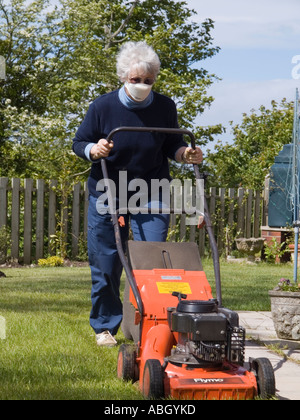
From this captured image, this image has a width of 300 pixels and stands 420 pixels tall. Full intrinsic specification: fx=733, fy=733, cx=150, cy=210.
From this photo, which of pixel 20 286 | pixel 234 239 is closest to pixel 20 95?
pixel 234 239

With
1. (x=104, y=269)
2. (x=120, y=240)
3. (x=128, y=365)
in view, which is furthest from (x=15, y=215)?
(x=128, y=365)

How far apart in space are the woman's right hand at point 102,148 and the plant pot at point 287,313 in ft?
5.80

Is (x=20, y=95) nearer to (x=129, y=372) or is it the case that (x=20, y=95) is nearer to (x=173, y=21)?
(x=173, y=21)

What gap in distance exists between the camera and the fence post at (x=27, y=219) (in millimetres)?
12000

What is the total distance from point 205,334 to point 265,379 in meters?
0.36

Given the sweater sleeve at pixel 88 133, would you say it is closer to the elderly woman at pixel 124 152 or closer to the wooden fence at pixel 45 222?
the elderly woman at pixel 124 152

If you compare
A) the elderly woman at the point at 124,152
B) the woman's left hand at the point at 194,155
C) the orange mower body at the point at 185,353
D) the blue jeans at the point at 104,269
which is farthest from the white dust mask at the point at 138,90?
the orange mower body at the point at 185,353

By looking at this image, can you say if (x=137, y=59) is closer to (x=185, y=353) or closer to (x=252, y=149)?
(x=185, y=353)

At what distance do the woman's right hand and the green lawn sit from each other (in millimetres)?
1153

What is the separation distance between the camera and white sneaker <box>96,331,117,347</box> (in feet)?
14.8

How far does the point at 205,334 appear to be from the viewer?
3146 millimetres

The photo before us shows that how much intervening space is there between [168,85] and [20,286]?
26.7ft

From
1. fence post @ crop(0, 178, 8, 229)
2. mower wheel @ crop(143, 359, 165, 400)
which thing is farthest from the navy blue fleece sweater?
fence post @ crop(0, 178, 8, 229)

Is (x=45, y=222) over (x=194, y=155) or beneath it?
beneath
